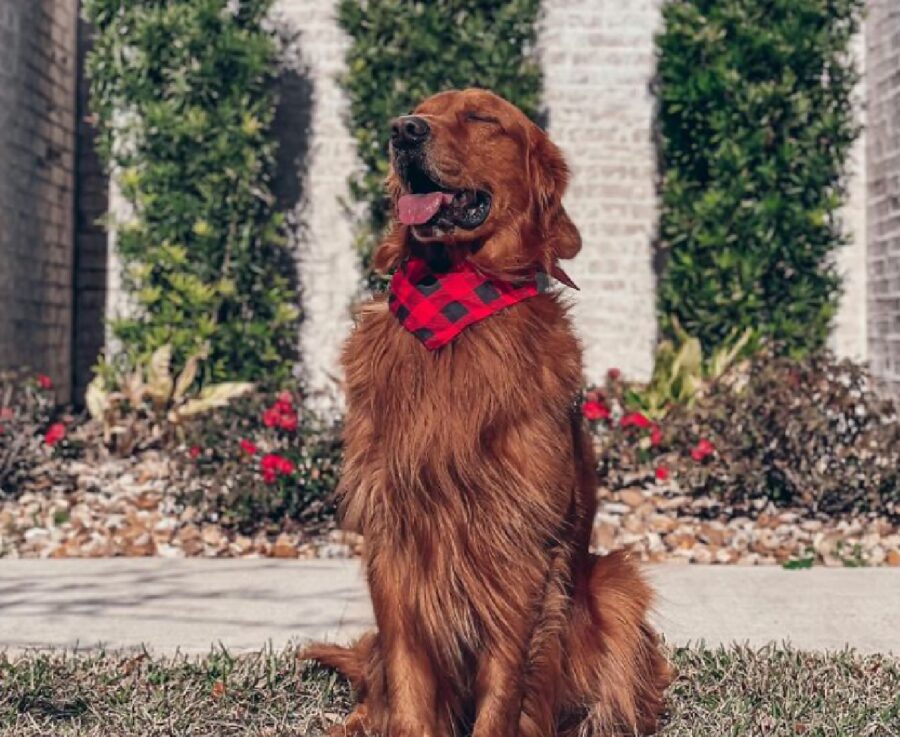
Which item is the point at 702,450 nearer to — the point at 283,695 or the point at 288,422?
the point at 288,422

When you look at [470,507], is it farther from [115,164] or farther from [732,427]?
[115,164]

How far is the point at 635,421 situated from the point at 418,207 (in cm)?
413

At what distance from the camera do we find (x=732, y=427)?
6.20 metres

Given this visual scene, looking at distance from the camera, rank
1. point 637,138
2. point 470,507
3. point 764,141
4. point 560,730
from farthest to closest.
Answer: point 637,138
point 764,141
point 560,730
point 470,507

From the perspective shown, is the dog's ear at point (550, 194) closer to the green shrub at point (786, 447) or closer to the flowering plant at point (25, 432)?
the green shrub at point (786, 447)

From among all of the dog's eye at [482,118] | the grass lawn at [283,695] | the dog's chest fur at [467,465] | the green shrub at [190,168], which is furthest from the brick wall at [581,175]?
the dog's chest fur at [467,465]

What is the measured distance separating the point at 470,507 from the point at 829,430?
404cm

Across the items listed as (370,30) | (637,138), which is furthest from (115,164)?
(637,138)

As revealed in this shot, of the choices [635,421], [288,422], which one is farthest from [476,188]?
[635,421]

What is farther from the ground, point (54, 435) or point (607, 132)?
point (607, 132)

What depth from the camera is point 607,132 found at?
29.1ft

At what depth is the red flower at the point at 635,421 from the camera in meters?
6.57

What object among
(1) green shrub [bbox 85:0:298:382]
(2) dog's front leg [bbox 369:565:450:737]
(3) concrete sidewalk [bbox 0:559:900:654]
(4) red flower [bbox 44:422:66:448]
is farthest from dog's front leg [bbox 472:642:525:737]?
(1) green shrub [bbox 85:0:298:382]

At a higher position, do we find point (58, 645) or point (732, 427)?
point (732, 427)
